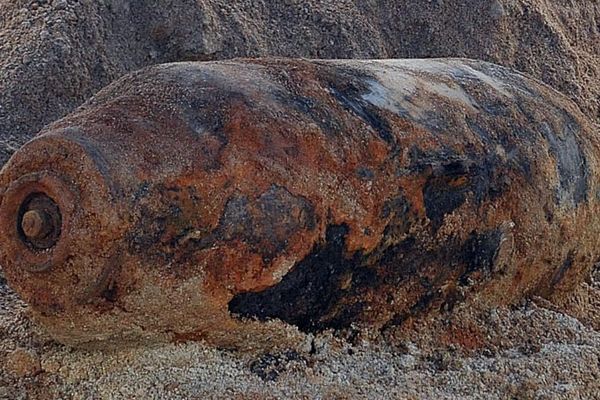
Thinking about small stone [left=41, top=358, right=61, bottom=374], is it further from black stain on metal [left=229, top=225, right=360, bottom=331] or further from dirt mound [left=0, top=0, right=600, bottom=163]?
dirt mound [left=0, top=0, right=600, bottom=163]

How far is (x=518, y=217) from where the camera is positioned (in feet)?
6.74

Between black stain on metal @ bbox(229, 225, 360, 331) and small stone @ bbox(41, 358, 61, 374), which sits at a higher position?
black stain on metal @ bbox(229, 225, 360, 331)

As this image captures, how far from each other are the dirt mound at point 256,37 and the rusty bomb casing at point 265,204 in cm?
97

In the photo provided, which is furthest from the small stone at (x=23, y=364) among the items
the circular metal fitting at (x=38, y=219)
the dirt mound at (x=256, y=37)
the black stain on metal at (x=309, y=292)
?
the dirt mound at (x=256, y=37)

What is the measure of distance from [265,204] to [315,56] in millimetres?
1672

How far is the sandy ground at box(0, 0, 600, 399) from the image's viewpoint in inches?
66.4

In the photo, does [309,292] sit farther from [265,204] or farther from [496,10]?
[496,10]

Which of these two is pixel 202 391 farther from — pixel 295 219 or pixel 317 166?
pixel 317 166

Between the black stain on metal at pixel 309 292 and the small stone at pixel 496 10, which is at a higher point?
the small stone at pixel 496 10

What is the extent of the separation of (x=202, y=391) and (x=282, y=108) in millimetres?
576

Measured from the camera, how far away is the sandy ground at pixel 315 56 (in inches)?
66.4

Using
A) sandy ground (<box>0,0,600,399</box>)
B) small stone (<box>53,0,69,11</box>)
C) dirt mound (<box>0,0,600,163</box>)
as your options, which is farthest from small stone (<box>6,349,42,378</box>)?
small stone (<box>53,0,69,11</box>)

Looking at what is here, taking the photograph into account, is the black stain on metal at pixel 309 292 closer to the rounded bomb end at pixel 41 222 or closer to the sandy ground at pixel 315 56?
the sandy ground at pixel 315 56

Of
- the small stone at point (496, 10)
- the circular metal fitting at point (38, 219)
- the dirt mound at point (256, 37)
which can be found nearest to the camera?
the circular metal fitting at point (38, 219)
